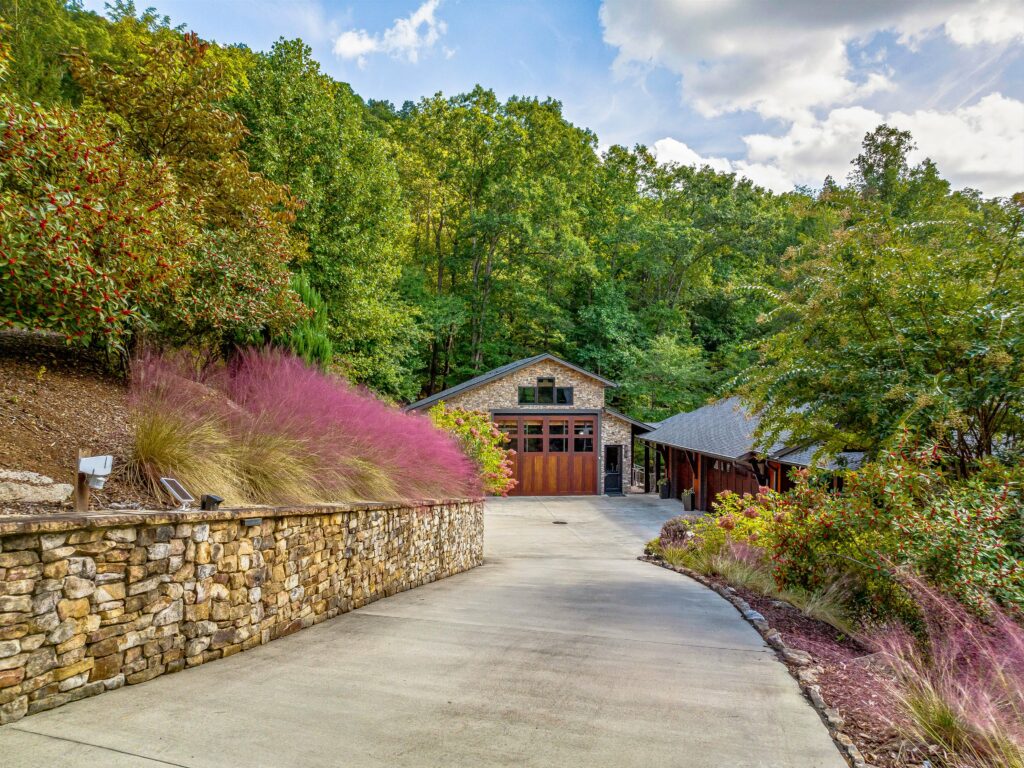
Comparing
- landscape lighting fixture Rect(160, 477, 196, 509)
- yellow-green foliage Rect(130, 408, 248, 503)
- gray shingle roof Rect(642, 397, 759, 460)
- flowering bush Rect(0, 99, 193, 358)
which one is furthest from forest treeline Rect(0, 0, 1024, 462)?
gray shingle roof Rect(642, 397, 759, 460)

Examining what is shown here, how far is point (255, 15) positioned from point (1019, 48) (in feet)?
36.9

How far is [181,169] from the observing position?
666 cm

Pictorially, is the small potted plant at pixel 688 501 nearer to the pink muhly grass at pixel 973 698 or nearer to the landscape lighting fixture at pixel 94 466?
the pink muhly grass at pixel 973 698

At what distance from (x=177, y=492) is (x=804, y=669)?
13.6 ft

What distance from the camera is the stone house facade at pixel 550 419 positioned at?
69.8ft

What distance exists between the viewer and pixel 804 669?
3.77m

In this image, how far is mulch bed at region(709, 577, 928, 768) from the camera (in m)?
2.71

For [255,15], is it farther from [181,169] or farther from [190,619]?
[190,619]

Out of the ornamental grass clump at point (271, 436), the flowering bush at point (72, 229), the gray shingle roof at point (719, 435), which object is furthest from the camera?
the gray shingle roof at point (719, 435)

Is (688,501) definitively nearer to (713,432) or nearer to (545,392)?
(713,432)

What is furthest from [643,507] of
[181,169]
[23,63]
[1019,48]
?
[23,63]

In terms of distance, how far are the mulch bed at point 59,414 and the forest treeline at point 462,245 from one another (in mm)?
453

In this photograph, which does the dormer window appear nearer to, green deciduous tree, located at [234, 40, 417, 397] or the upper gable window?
the upper gable window

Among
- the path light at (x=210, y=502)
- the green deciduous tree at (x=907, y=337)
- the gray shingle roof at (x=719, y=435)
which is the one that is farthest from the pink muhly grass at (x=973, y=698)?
the gray shingle roof at (x=719, y=435)
